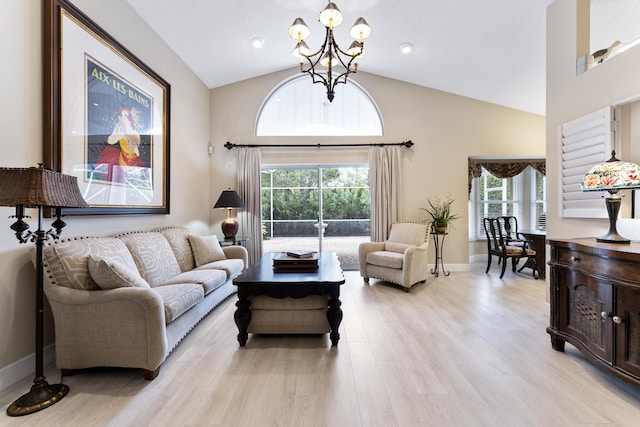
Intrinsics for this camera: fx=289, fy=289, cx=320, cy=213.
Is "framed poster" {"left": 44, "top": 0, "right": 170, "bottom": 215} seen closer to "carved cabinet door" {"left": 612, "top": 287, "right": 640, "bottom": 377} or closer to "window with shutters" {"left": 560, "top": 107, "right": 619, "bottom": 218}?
"carved cabinet door" {"left": 612, "top": 287, "right": 640, "bottom": 377}

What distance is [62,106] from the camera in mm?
2229

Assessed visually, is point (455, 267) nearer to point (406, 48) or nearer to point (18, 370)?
point (406, 48)

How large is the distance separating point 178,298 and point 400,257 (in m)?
2.92

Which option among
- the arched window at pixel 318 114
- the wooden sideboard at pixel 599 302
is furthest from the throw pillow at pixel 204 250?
the wooden sideboard at pixel 599 302

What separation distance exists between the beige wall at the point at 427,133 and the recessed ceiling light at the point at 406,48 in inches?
40.9

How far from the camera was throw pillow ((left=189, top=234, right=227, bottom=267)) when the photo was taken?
3.62m

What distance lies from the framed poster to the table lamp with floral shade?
3.92 metres

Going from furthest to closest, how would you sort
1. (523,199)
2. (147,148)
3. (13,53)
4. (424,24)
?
(523,199), (424,24), (147,148), (13,53)

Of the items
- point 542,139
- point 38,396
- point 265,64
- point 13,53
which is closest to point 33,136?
point 13,53

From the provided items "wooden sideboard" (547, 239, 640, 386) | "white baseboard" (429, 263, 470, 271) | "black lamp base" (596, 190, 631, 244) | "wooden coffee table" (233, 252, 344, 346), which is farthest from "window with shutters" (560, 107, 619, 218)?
"white baseboard" (429, 263, 470, 271)

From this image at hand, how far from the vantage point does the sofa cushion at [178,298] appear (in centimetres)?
215

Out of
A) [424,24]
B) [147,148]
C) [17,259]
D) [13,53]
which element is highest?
[424,24]

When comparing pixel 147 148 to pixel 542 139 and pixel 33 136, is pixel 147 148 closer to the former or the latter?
pixel 33 136

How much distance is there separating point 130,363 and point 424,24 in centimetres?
452
